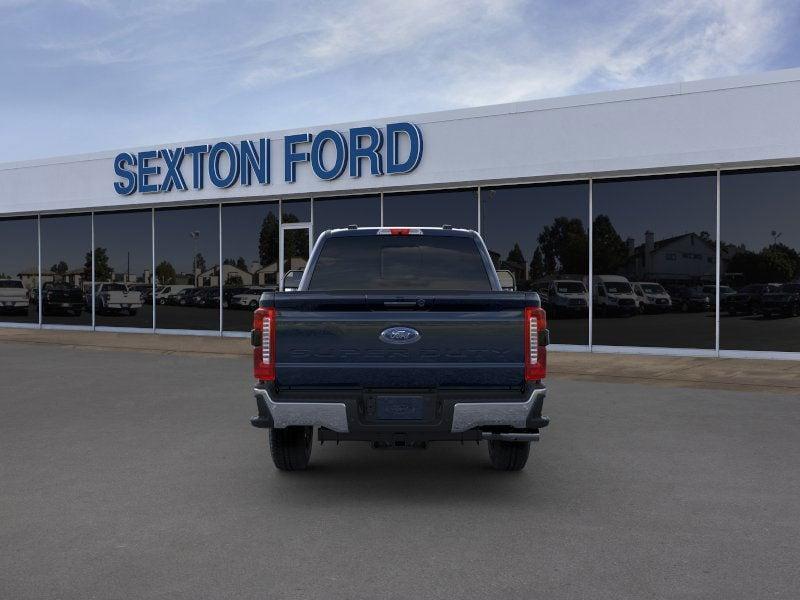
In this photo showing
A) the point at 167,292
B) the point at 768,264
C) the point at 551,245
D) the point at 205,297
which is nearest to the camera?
the point at 768,264

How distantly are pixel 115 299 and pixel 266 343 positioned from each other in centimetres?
1942

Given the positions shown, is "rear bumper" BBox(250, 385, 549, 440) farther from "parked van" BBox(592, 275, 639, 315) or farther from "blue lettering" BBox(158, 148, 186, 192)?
"blue lettering" BBox(158, 148, 186, 192)

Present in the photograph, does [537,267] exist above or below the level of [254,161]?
below

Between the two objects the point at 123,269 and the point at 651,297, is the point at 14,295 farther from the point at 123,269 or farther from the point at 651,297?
the point at 651,297

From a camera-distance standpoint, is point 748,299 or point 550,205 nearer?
point 748,299

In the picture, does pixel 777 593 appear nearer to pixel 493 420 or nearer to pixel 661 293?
pixel 493 420

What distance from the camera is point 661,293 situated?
15656 millimetres

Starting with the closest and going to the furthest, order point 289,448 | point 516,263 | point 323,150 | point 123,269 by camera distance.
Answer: point 289,448
point 516,263
point 323,150
point 123,269

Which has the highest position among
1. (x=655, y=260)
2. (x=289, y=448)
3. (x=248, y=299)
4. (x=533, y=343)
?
(x=655, y=260)

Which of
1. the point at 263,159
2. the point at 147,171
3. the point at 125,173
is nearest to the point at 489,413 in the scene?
the point at 263,159

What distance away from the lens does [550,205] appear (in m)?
16.7

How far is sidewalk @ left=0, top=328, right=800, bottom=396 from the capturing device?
37.9 feet

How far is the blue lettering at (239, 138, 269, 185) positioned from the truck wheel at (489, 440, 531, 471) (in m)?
14.3

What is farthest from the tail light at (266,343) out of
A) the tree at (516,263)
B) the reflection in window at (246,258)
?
the reflection in window at (246,258)
